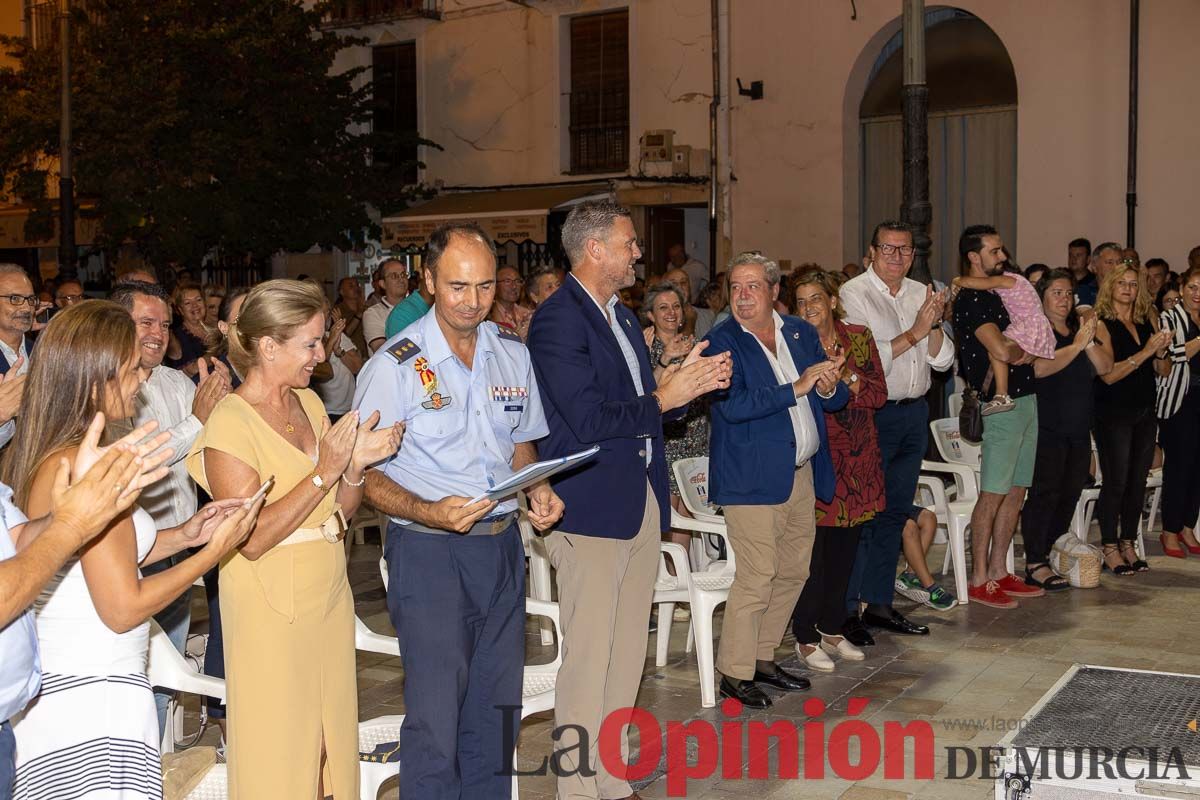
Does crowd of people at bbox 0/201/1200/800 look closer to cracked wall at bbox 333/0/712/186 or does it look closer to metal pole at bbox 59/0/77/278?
metal pole at bbox 59/0/77/278

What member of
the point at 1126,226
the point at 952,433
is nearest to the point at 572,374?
the point at 952,433

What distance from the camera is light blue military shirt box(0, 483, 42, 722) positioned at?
8.03 feet

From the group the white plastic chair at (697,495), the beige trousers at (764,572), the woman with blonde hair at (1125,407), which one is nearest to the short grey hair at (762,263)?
the beige trousers at (764,572)

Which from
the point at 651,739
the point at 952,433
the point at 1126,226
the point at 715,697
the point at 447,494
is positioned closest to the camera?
the point at 447,494

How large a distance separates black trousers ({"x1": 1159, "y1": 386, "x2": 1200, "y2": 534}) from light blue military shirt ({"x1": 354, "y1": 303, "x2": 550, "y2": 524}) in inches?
261

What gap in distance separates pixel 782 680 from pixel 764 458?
1150 millimetres

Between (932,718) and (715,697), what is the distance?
3.23ft

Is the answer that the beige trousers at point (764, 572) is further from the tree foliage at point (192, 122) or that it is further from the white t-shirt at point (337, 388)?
the tree foliage at point (192, 122)

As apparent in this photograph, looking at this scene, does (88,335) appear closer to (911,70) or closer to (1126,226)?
(911,70)

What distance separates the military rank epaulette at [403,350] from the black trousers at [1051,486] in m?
5.16

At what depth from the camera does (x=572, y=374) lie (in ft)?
14.1

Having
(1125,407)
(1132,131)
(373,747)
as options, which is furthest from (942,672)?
(1132,131)

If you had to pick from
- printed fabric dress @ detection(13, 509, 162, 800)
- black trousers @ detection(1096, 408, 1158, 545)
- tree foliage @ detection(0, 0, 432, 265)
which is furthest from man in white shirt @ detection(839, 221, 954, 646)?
tree foliage @ detection(0, 0, 432, 265)

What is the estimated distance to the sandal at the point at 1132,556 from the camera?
8.47 meters
